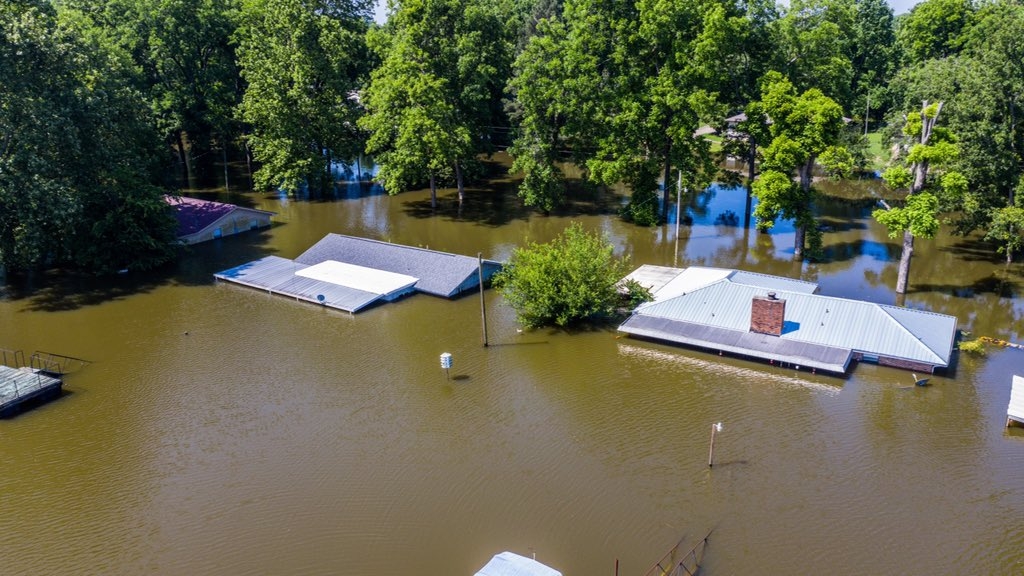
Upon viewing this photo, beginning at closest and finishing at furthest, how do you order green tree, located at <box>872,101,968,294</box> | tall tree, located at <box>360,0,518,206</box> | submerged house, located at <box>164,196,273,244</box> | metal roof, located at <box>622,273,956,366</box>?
metal roof, located at <box>622,273,956,366</box>, green tree, located at <box>872,101,968,294</box>, submerged house, located at <box>164,196,273,244</box>, tall tree, located at <box>360,0,518,206</box>

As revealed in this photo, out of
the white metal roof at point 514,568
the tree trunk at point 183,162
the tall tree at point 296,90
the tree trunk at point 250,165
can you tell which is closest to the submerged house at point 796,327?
the white metal roof at point 514,568

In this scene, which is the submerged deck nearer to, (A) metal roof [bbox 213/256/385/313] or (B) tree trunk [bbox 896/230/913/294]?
(A) metal roof [bbox 213/256/385/313]

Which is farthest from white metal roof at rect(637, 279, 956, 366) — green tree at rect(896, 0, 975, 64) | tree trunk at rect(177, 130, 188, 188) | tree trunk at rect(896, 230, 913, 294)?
green tree at rect(896, 0, 975, 64)

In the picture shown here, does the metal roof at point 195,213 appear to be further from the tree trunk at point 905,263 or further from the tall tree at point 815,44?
the tree trunk at point 905,263

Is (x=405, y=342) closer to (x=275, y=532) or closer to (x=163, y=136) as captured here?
(x=275, y=532)

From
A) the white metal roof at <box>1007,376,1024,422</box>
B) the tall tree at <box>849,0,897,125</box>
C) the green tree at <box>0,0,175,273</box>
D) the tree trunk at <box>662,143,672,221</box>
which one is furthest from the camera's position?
the tall tree at <box>849,0,897,125</box>

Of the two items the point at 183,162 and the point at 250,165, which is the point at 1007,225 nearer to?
the point at 250,165
